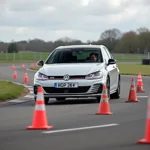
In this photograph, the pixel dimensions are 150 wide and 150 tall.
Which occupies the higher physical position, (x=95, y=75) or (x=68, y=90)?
(x=95, y=75)

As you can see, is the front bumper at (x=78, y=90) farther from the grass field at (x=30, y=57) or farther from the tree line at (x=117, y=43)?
the tree line at (x=117, y=43)

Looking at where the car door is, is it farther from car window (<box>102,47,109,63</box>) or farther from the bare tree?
the bare tree

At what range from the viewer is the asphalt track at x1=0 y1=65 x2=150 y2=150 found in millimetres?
8594

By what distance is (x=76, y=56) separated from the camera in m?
17.1

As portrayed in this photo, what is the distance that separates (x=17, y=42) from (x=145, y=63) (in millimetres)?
61812

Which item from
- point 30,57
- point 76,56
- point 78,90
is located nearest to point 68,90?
point 78,90

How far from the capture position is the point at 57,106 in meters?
15.3

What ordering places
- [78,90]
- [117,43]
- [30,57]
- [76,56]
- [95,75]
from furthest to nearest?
[117,43] < [30,57] < [76,56] < [95,75] < [78,90]

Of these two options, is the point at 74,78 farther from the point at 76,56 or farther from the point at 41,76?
the point at 76,56

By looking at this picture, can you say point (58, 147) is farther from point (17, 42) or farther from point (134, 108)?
point (17, 42)

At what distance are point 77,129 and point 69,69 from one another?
5.49m

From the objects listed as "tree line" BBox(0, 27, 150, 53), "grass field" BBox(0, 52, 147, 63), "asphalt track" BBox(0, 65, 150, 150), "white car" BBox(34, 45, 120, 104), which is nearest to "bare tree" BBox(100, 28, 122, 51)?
"tree line" BBox(0, 27, 150, 53)

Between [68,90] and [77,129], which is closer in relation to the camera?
[77,129]

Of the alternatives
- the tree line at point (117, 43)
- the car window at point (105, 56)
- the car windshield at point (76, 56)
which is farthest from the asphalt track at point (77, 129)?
the tree line at point (117, 43)
